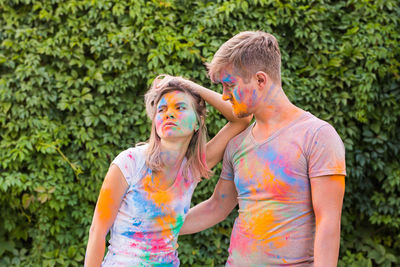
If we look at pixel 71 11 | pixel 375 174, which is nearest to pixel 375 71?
pixel 375 174

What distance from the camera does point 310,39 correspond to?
4.30 m

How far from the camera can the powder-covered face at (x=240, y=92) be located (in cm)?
204

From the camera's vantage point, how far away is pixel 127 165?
2150 mm

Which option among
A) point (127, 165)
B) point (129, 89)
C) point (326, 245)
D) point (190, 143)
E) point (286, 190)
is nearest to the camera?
point (326, 245)

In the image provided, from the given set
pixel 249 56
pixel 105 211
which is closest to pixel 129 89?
pixel 105 211

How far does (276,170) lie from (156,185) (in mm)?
607

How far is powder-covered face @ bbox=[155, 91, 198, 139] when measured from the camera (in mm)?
2180

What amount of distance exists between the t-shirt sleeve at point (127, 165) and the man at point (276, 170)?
19.2 inches

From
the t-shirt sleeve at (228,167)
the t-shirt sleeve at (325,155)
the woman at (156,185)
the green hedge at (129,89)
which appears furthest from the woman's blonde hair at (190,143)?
the green hedge at (129,89)

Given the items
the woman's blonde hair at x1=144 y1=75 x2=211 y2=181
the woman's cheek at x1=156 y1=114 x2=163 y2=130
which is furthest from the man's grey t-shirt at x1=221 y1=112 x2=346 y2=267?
the woman's cheek at x1=156 y1=114 x2=163 y2=130

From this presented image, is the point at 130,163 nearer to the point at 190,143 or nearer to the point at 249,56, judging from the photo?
the point at 190,143

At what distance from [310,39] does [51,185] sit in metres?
2.74

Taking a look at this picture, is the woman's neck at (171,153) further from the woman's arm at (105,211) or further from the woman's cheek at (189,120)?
the woman's arm at (105,211)

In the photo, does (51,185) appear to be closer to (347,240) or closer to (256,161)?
(256,161)
